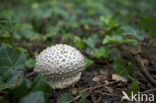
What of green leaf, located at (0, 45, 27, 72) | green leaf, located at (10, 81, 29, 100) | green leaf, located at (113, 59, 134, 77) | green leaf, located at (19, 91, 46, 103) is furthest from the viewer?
green leaf, located at (113, 59, 134, 77)

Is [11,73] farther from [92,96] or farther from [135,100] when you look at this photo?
[135,100]

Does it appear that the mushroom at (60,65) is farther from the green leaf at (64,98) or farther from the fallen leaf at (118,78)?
the fallen leaf at (118,78)

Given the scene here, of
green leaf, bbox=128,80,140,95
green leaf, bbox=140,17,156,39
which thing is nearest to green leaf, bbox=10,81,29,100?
green leaf, bbox=128,80,140,95

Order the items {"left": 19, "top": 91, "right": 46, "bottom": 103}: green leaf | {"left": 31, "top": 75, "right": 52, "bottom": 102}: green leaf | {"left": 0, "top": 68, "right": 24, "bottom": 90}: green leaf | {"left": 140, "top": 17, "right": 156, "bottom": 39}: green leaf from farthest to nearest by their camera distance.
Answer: {"left": 140, "top": 17, "right": 156, "bottom": 39}: green leaf → {"left": 31, "top": 75, "right": 52, "bottom": 102}: green leaf → {"left": 0, "top": 68, "right": 24, "bottom": 90}: green leaf → {"left": 19, "top": 91, "right": 46, "bottom": 103}: green leaf

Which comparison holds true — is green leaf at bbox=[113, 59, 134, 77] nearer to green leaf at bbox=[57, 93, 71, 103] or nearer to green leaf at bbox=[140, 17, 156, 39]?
green leaf at bbox=[140, 17, 156, 39]

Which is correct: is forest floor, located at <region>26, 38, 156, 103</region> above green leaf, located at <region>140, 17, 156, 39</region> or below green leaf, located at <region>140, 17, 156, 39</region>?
below

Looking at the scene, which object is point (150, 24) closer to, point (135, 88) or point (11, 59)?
point (135, 88)

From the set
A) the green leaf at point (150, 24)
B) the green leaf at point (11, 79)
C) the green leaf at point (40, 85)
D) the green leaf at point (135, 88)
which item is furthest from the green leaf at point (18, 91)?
the green leaf at point (150, 24)

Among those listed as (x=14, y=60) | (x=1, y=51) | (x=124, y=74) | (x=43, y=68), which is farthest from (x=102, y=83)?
Result: (x=1, y=51)
